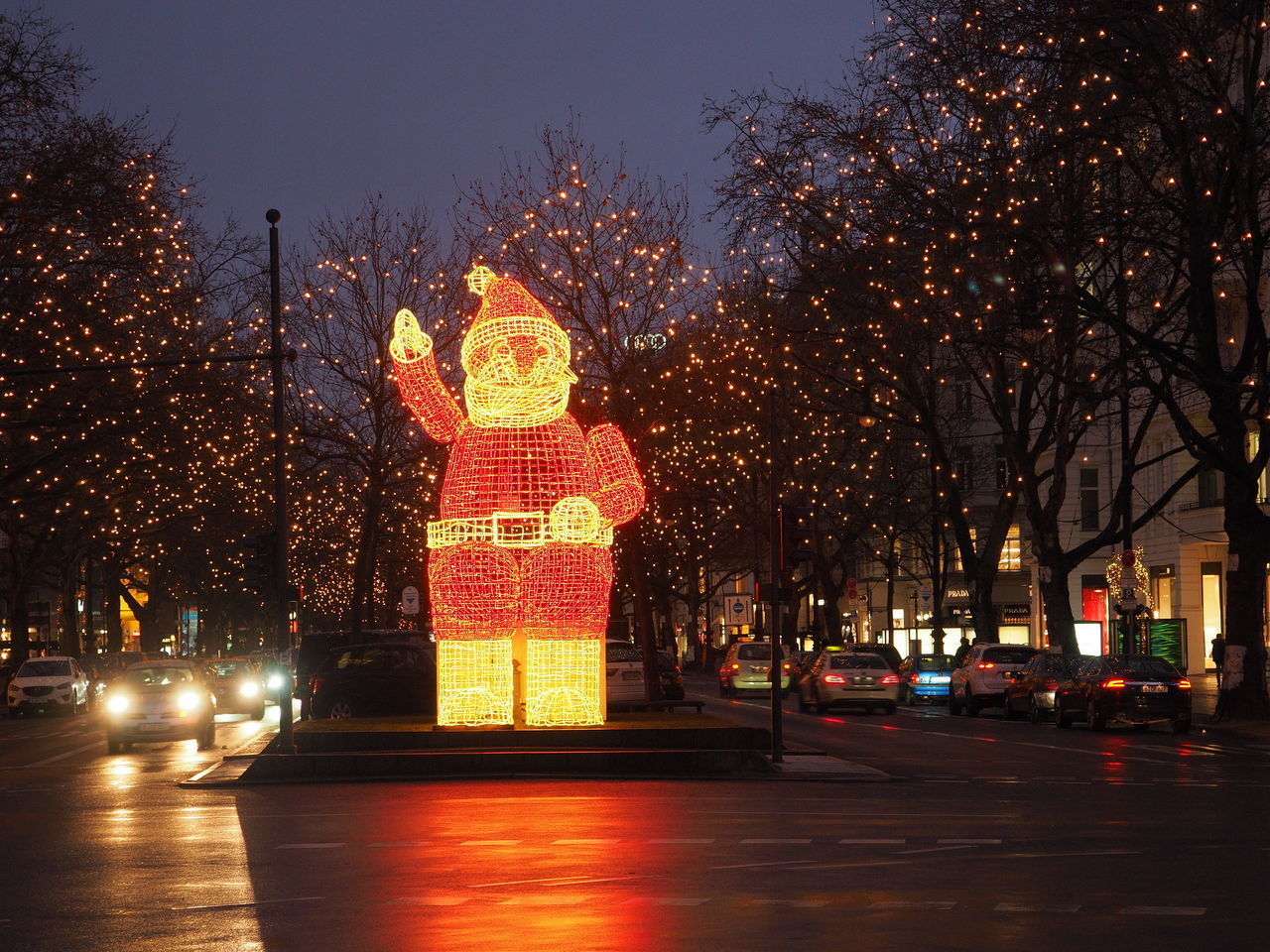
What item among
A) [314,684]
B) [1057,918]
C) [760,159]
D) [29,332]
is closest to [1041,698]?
[760,159]

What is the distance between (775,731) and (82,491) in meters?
35.4

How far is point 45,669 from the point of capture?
53.3 m

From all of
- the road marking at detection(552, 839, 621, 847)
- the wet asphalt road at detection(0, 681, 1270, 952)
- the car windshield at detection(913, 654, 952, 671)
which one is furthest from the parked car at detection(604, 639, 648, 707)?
the road marking at detection(552, 839, 621, 847)

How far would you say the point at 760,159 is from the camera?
124ft

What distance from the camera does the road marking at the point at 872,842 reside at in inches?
586

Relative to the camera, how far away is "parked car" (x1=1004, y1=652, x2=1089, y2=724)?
37656 mm

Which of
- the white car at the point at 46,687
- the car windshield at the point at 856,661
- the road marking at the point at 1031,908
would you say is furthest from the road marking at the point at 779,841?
the white car at the point at 46,687

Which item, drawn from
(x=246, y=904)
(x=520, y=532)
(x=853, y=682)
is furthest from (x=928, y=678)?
(x=246, y=904)

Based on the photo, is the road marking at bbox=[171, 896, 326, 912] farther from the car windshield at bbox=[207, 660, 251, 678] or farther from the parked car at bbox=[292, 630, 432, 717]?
the car windshield at bbox=[207, 660, 251, 678]

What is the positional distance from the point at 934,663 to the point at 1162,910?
40.1m

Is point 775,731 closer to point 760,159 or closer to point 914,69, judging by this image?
point 914,69

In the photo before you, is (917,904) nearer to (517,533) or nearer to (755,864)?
(755,864)

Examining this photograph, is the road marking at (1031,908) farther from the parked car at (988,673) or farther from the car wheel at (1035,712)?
the parked car at (988,673)

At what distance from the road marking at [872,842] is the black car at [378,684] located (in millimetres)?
19230
